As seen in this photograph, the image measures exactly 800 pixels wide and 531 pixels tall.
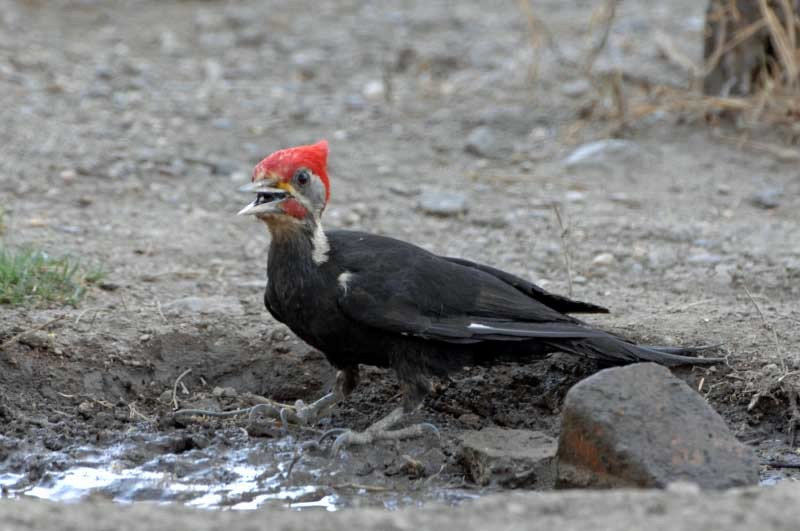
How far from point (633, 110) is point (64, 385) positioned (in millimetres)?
4637

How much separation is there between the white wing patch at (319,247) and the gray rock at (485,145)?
371cm

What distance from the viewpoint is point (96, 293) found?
18.6 ft

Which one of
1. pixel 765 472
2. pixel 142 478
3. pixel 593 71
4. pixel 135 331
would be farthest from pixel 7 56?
pixel 765 472

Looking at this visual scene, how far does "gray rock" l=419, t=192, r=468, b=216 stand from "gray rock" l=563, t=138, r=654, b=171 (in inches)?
38.8

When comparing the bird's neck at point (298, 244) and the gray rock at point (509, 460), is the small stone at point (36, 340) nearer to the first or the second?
the bird's neck at point (298, 244)

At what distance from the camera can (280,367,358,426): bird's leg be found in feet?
15.6

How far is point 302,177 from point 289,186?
0.21 ft

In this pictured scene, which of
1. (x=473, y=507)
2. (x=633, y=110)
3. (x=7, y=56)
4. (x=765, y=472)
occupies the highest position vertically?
(x=7, y=56)

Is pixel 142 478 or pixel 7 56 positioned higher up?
pixel 7 56

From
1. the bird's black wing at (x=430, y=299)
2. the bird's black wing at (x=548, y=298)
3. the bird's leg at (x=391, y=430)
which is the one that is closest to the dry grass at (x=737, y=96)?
the bird's black wing at (x=548, y=298)

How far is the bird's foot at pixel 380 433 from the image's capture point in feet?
14.6

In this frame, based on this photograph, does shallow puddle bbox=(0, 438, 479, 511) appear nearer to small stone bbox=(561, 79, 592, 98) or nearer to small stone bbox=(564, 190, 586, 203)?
small stone bbox=(564, 190, 586, 203)

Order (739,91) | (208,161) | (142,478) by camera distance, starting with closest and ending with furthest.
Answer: (142,478) → (208,161) → (739,91)

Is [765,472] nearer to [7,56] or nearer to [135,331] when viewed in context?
[135,331]
